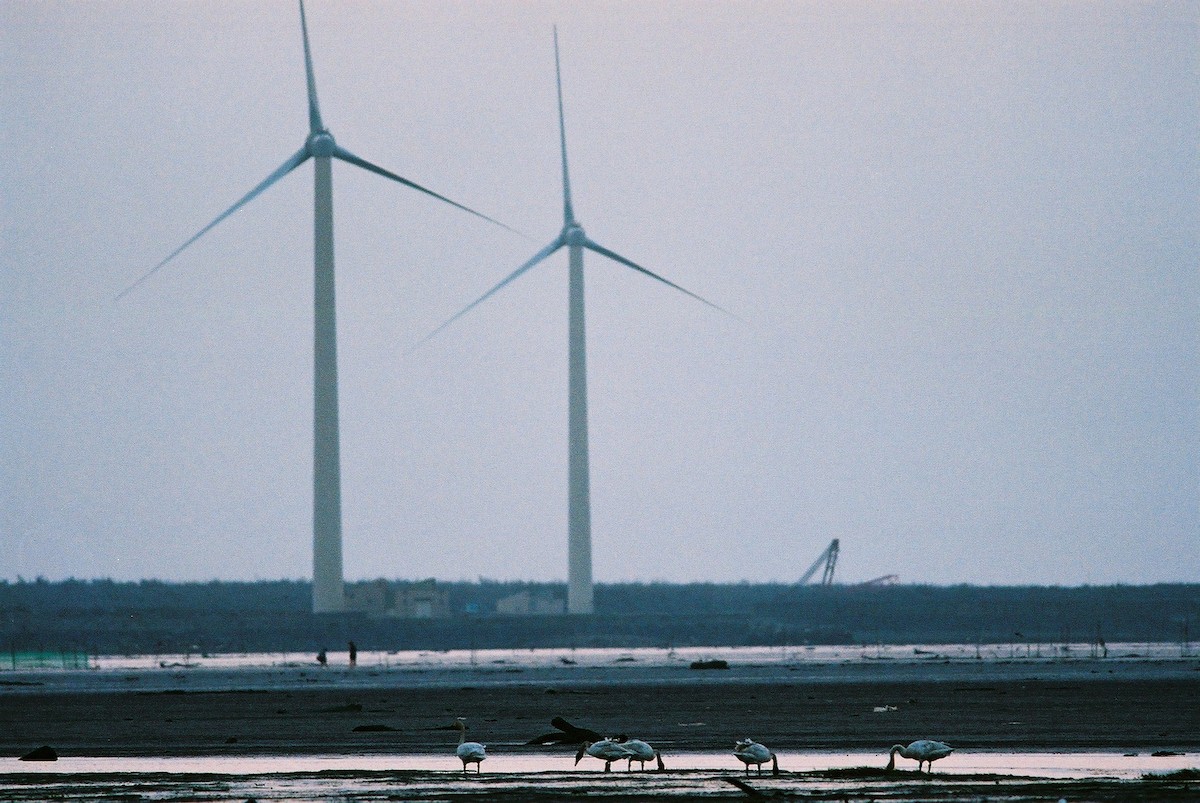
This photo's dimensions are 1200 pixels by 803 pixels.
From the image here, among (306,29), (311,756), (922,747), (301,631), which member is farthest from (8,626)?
(922,747)

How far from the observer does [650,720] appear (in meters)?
60.0

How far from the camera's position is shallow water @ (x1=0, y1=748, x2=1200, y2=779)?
41.3 metres

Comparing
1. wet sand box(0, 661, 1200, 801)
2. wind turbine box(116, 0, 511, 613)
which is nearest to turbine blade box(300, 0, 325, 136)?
wind turbine box(116, 0, 511, 613)

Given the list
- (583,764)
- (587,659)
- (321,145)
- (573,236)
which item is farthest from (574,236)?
(583,764)

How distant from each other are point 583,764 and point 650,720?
1547 cm

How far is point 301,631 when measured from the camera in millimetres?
165875

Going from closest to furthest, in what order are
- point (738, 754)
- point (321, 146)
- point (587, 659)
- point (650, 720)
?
point (738, 754) < point (650, 720) < point (587, 659) < point (321, 146)

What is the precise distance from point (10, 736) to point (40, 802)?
23182 mm

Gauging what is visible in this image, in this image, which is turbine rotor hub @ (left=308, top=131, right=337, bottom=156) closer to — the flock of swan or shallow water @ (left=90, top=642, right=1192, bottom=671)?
shallow water @ (left=90, top=642, right=1192, bottom=671)

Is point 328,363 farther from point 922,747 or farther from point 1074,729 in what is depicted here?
point 922,747

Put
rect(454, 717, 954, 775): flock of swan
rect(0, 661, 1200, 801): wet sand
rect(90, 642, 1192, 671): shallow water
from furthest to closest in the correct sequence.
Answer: rect(90, 642, 1192, 671): shallow water
rect(454, 717, 954, 775): flock of swan
rect(0, 661, 1200, 801): wet sand

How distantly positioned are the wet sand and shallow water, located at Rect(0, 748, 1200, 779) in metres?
0.82

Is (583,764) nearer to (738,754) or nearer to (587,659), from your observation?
(738,754)

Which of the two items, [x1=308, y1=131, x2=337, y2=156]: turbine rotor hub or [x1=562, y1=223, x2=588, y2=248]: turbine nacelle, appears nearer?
[x1=308, y1=131, x2=337, y2=156]: turbine rotor hub
